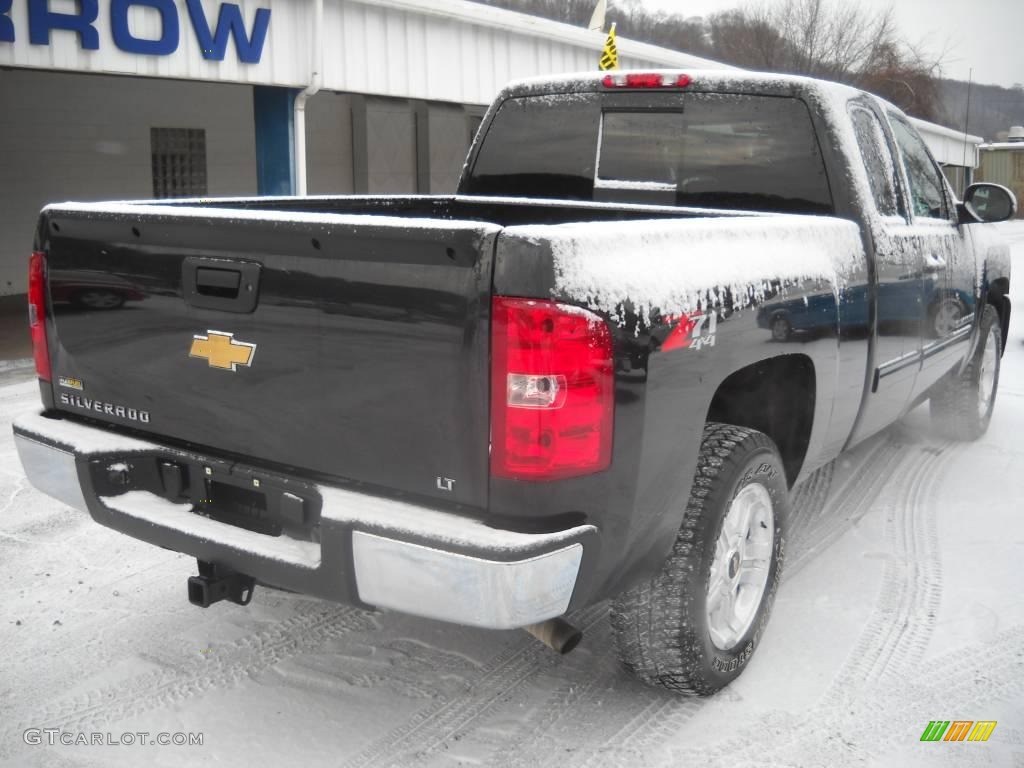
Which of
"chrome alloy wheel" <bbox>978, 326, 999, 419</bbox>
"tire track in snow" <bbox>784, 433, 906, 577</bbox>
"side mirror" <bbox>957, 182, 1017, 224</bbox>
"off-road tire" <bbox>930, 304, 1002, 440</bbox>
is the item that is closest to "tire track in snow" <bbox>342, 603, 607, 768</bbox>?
"tire track in snow" <bbox>784, 433, 906, 577</bbox>

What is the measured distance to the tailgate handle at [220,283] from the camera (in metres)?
2.78

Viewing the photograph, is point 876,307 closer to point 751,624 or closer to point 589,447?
point 751,624

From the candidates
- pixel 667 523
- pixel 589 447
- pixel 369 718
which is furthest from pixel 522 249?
pixel 369 718

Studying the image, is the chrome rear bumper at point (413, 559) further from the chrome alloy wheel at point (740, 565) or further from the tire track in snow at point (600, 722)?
the chrome alloy wheel at point (740, 565)

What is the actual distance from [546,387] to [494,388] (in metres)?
0.12

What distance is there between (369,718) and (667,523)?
1094 mm

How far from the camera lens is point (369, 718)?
3.12m

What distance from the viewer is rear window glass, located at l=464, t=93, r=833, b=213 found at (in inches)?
163

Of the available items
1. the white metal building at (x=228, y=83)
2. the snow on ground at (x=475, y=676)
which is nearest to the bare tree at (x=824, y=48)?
the white metal building at (x=228, y=83)

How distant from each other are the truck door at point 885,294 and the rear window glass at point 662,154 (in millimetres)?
290

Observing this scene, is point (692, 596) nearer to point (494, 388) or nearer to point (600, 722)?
point (600, 722)

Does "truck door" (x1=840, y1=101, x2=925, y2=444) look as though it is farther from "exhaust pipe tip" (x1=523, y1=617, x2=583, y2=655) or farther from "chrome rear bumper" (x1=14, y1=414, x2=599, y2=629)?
"chrome rear bumper" (x1=14, y1=414, x2=599, y2=629)

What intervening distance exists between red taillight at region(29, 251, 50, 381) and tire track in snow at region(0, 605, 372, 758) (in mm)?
1030

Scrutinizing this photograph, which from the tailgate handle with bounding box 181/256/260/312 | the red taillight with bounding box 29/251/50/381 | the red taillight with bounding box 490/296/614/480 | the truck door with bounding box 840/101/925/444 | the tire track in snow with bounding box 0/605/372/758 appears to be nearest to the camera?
the red taillight with bounding box 490/296/614/480
